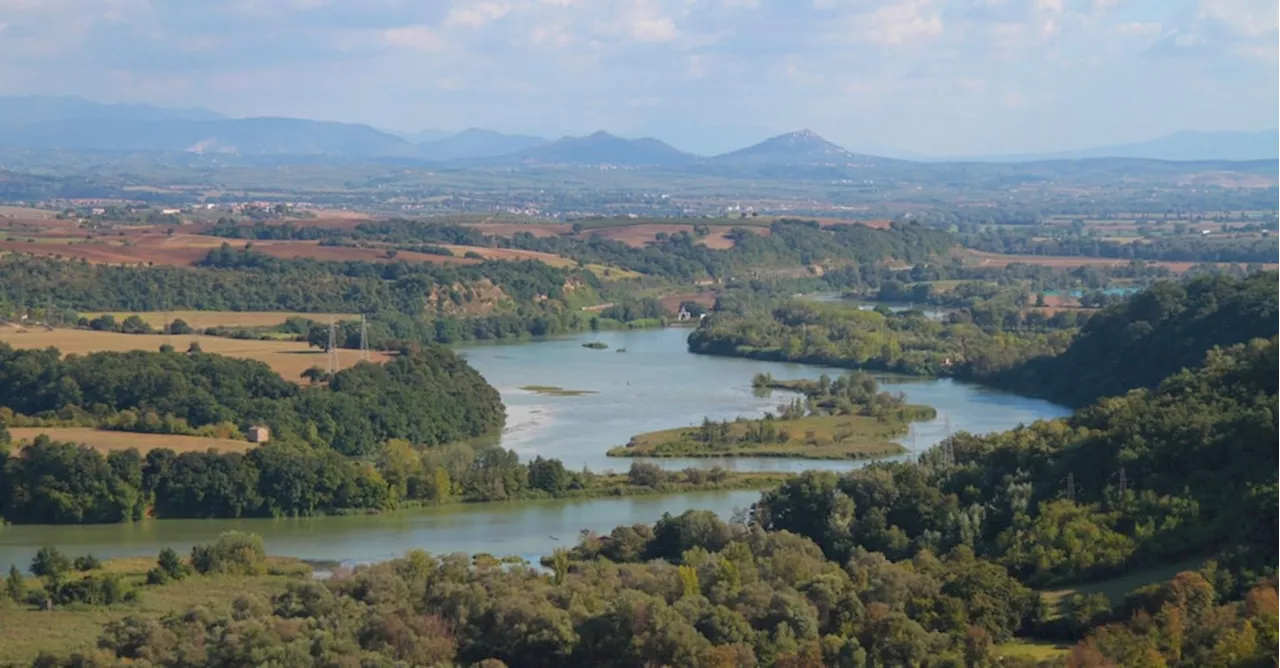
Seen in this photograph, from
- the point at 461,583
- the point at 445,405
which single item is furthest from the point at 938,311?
the point at 461,583

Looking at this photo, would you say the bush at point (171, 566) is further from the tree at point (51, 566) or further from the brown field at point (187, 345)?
the brown field at point (187, 345)

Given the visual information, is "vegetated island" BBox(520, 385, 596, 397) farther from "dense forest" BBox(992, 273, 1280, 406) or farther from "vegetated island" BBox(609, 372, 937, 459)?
"dense forest" BBox(992, 273, 1280, 406)

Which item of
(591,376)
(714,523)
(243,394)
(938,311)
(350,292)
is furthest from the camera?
(938,311)

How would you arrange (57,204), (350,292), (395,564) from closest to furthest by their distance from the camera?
(395,564) → (350,292) → (57,204)

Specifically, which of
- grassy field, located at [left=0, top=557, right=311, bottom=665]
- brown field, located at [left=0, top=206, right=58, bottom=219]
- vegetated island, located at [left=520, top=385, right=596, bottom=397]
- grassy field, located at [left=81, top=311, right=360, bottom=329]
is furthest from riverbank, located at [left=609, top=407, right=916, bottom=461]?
brown field, located at [left=0, top=206, right=58, bottom=219]

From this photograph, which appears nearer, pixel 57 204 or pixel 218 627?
pixel 218 627

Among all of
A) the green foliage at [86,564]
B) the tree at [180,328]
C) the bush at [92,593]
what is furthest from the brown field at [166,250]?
the bush at [92,593]

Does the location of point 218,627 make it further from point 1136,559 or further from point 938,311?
point 938,311

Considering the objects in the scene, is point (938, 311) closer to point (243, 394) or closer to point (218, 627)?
point (243, 394)
